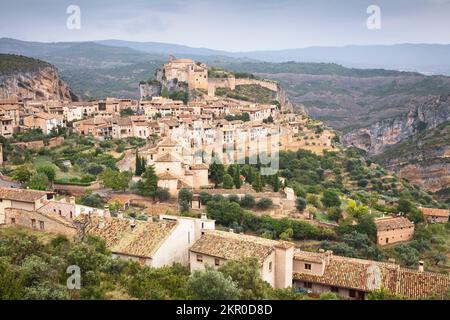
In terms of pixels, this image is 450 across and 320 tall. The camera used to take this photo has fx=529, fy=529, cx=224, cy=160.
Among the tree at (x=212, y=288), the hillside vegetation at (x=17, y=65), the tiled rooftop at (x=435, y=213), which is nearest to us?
the tree at (x=212, y=288)

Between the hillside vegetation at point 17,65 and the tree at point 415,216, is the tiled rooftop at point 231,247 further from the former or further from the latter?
the hillside vegetation at point 17,65

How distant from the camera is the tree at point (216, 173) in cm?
3519

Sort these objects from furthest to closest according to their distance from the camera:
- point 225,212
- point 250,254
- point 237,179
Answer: point 237,179
point 225,212
point 250,254

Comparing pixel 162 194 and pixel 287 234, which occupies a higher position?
pixel 162 194

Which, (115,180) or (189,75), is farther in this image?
(189,75)

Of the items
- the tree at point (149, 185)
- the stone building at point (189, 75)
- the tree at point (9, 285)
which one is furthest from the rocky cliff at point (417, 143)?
the tree at point (9, 285)

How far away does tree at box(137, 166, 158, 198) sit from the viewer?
103ft

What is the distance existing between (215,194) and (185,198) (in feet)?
6.83

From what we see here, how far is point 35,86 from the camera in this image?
7538 cm

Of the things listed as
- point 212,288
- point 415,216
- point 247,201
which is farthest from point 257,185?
point 212,288

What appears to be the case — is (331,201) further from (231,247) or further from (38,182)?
(231,247)

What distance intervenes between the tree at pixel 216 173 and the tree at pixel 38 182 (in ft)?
35.0

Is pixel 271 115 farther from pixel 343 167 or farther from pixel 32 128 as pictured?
pixel 32 128

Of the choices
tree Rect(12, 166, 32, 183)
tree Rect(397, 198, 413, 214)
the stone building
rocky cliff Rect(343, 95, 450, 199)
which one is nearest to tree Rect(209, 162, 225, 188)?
tree Rect(12, 166, 32, 183)
